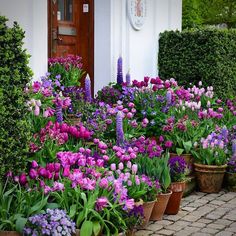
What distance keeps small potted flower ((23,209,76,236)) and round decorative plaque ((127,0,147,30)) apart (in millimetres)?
5719

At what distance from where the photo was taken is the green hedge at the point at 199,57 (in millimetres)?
9797

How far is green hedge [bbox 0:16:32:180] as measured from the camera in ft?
14.2

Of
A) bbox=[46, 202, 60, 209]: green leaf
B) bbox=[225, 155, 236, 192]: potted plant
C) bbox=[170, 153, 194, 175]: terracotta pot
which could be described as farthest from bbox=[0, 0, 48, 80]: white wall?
bbox=[46, 202, 60, 209]: green leaf

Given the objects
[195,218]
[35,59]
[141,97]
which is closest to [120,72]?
[141,97]

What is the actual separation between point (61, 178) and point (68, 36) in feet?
13.8

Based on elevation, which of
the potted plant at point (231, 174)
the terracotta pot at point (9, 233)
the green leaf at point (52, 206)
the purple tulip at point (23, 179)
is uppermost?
the purple tulip at point (23, 179)

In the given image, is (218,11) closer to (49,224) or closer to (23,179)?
(23,179)

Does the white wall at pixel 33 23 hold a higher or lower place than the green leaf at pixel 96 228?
higher

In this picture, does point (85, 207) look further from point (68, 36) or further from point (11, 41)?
point (68, 36)

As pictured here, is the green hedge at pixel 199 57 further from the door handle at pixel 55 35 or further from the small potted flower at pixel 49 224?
the small potted flower at pixel 49 224

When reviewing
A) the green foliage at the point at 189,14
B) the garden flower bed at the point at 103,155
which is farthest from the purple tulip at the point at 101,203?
the green foliage at the point at 189,14

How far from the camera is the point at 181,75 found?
397 inches

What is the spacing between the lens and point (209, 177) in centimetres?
659

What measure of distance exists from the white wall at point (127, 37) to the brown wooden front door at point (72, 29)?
0.12m
